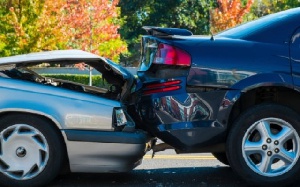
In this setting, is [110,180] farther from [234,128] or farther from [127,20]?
[127,20]

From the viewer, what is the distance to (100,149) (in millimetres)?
4355

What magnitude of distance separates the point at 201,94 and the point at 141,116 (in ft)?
1.92

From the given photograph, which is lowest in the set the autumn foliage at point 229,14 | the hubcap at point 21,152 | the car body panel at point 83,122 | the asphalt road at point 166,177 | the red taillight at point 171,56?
the autumn foliage at point 229,14

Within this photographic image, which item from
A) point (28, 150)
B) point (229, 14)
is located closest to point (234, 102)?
point (28, 150)

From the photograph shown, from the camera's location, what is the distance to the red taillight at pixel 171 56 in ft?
14.5

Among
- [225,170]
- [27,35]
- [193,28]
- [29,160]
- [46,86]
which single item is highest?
[46,86]

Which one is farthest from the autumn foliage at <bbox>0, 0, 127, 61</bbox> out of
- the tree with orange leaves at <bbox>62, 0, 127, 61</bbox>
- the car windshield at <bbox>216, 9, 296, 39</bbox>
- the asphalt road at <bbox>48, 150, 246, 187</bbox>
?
the car windshield at <bbox>216, 9, 296, 39</bbox>

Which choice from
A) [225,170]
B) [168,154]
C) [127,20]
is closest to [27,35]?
[168,154]

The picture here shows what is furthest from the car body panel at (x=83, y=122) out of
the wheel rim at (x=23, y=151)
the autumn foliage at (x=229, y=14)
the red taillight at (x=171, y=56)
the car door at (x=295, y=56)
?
the autumn foliage at (x=229, y=14)

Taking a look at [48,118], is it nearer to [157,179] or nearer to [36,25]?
[157,179]

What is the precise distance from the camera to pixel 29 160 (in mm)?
4363

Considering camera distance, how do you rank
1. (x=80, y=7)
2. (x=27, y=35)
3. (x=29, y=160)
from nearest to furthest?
(x=29, y=160) < (x=27, y=35) < (x=80, y=7)

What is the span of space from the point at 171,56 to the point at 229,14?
2755 centimetres

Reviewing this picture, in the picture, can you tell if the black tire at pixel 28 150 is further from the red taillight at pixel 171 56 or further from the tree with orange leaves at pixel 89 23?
the tree with orange leaves at pixel 89 23
